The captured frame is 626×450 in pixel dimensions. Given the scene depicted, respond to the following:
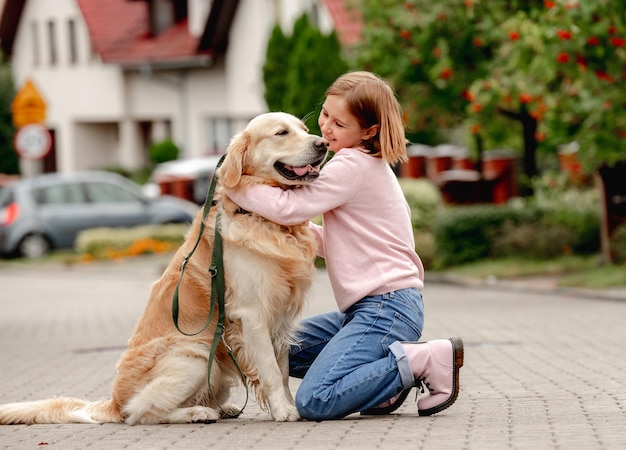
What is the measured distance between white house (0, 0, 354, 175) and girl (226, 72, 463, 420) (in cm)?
3029

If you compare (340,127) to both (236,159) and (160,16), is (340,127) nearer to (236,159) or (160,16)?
(236,159)

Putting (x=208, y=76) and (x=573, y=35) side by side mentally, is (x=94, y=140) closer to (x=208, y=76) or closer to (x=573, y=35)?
(x=208, y=76)

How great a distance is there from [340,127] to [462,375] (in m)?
2.63

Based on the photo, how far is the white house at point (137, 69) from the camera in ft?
133

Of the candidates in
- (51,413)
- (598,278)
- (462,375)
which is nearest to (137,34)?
(598,278)

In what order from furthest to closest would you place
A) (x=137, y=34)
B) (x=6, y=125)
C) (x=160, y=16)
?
(x=6, y=125) → (x=137, y=34) → (x=160, y=16)

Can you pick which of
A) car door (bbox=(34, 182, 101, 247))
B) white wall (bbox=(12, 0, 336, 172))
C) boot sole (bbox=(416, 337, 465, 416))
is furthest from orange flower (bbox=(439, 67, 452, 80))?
white wall (bbox=(12, 0, 336, 172))

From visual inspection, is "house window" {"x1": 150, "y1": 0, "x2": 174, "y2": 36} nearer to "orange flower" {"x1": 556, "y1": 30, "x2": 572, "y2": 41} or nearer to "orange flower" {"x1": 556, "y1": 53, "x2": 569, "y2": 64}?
"orange flower" {"x1": 556, "y1": 53, "x2": 569, "y2": 64}

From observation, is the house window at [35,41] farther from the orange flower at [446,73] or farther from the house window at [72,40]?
the orange flower at [446,73]

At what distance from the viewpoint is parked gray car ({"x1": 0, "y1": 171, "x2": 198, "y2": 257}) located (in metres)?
27.5

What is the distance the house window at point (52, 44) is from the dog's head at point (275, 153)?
140 ft

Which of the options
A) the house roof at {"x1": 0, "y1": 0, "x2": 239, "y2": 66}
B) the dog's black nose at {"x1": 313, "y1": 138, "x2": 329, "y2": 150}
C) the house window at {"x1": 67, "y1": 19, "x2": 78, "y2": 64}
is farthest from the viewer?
the house window at {"x1": 67, "y1": 19, "x2": 78, "y2": 64}

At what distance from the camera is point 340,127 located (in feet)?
23.0

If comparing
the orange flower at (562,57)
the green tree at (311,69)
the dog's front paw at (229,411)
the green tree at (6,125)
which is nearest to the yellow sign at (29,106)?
the green tree at (311,69)
